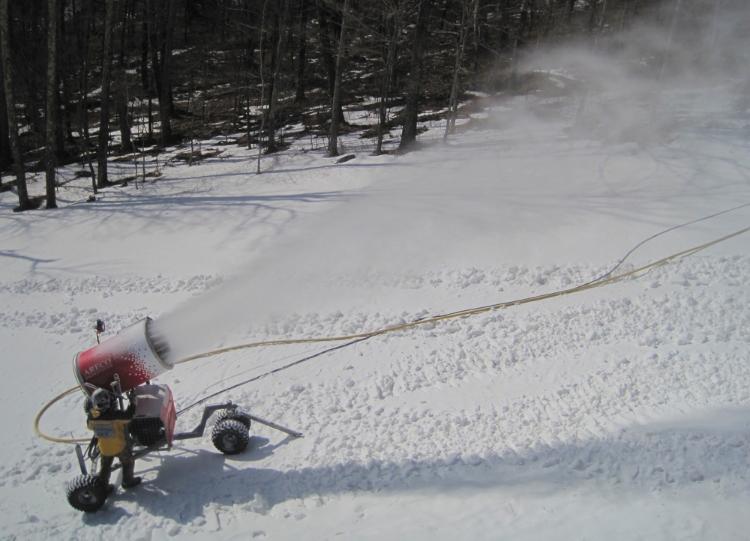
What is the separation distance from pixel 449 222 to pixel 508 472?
24.4 ft

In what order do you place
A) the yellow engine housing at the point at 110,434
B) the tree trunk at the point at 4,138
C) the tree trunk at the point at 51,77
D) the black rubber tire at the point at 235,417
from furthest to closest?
1. the tree trunk at the point at 4,138
2. the tree trunk at the point at 51,77
3. the black rubber tire at the point at 235,417
4. the yellow engine housing at the point at 110,434

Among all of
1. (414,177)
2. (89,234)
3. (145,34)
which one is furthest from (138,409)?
(145,34)

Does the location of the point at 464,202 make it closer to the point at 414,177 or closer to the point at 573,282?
the point at 414,177

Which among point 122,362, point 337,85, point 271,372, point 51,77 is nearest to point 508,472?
point 271,372

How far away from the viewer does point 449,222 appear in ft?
38.9

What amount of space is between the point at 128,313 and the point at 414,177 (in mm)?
9747

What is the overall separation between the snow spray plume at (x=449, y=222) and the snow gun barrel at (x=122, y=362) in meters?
0.31

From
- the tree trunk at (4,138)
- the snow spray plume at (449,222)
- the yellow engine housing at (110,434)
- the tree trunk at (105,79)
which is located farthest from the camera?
the tree trunk at (4,138)

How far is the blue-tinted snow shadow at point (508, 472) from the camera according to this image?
4887mm

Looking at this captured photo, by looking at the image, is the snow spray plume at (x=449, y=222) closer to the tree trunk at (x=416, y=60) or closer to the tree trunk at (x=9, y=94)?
the tree trunk at (x=416, y=60)

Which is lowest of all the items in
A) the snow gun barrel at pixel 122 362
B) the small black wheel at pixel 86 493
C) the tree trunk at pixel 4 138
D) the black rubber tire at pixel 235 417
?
the small black wheel at pixel 86 493

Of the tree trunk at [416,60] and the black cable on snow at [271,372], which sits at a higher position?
the tree trunk at [416,60]

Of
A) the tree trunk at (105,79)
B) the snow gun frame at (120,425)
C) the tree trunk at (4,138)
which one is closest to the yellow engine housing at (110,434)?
the snow gun frame at (120,425)

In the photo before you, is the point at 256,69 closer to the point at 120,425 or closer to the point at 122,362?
the point at 122,362
